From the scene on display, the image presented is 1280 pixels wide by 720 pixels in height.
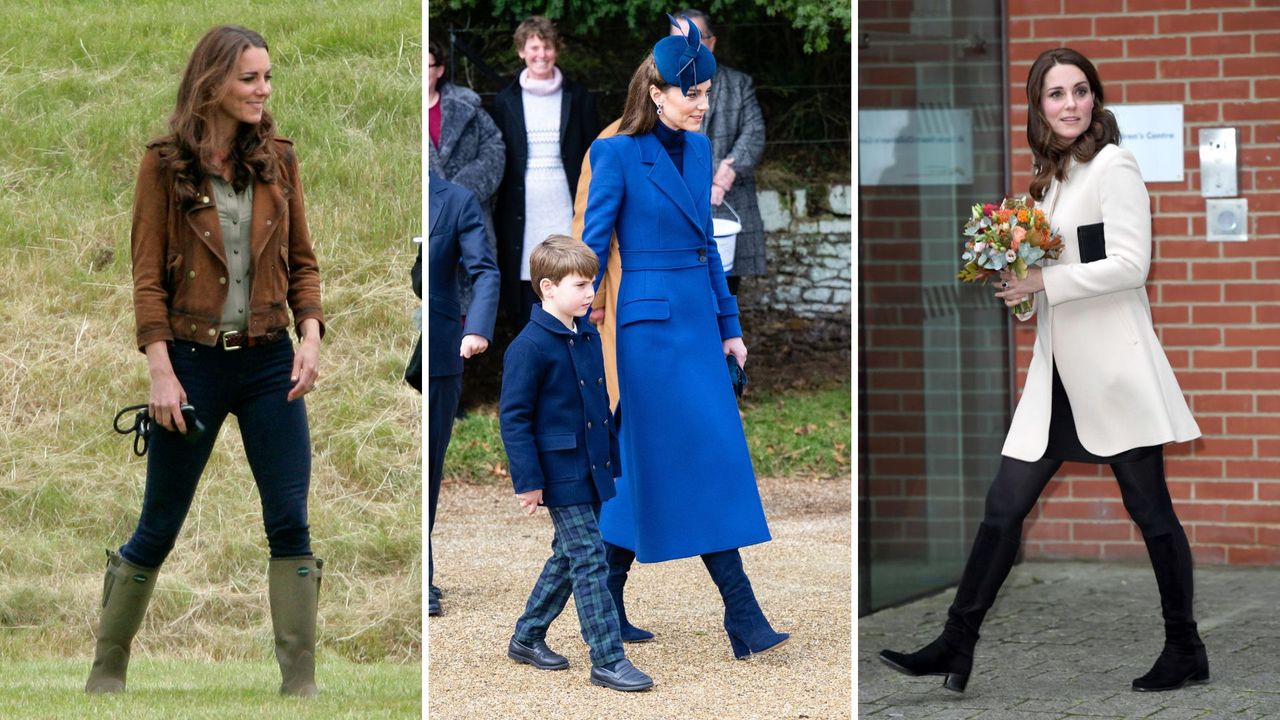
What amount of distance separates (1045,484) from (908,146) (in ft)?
5.33

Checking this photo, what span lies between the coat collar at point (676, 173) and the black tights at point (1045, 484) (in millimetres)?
1172

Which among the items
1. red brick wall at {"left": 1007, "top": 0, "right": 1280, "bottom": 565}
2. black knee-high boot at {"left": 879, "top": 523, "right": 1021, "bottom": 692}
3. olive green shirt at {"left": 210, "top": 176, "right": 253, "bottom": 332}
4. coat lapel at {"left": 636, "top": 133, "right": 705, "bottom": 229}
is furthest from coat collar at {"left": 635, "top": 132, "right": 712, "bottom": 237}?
red brick wall at {"left": 1007, "top": 0, "right": 1280, "bottom": 565}

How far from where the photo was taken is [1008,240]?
4852 mm

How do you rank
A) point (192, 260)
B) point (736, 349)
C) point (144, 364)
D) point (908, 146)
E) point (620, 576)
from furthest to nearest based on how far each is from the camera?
1. point (908, 146)
2. point (144, 364)
3. point (620, 576)
4. point (736, 349)
5. point (192, 260)

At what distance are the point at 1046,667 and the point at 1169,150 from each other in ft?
8.58

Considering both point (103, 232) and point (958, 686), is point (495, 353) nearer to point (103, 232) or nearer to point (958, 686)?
point (103, 232)

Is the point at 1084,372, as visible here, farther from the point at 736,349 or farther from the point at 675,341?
the point at 675,341

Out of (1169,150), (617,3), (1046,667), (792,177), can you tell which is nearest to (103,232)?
(617,3)

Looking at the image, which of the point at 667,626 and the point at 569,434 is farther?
the point at 667,626

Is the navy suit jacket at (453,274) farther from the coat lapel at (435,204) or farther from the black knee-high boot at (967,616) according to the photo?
the black knee-high boot at (967,616)

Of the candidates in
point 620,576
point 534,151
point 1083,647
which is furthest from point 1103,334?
point 534,151

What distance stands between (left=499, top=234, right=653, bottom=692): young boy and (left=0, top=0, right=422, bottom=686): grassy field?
544mm

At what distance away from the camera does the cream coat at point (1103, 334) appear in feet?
16.1

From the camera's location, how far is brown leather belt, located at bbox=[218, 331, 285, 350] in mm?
4535
